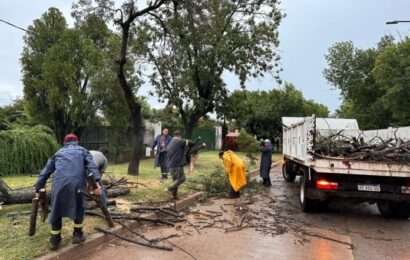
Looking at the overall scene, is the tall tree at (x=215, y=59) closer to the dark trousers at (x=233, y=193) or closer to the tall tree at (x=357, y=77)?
the dark trousers at (x=233, y=193)

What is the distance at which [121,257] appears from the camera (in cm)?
611

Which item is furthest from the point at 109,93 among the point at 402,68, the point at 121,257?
the point at 402,68

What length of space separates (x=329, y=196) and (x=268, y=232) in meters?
1.91

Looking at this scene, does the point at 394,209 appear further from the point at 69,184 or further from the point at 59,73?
the point at 59,73

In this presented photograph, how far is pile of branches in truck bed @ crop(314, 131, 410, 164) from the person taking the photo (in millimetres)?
8922

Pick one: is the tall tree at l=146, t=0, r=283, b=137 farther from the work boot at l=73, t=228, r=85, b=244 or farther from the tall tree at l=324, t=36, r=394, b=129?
the tall tree at l=324, t=36, r=394, b=129

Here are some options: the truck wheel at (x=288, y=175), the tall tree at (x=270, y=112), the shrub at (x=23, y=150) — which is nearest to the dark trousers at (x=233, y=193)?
the truck wheel at (x=288, y=175)

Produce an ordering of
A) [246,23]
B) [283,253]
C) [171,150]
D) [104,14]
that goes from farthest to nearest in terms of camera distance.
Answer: [246,23] < [104,14] < [171,150] < [283,253]

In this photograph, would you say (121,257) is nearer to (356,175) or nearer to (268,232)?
(268,232)

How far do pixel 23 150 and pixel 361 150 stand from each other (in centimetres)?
1127

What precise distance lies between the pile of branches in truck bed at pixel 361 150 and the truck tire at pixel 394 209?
3.93 ft

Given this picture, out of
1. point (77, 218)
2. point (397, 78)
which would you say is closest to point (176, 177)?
point (77, 218)

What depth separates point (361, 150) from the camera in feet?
30.8

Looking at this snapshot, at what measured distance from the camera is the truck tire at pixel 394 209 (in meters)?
9.66
